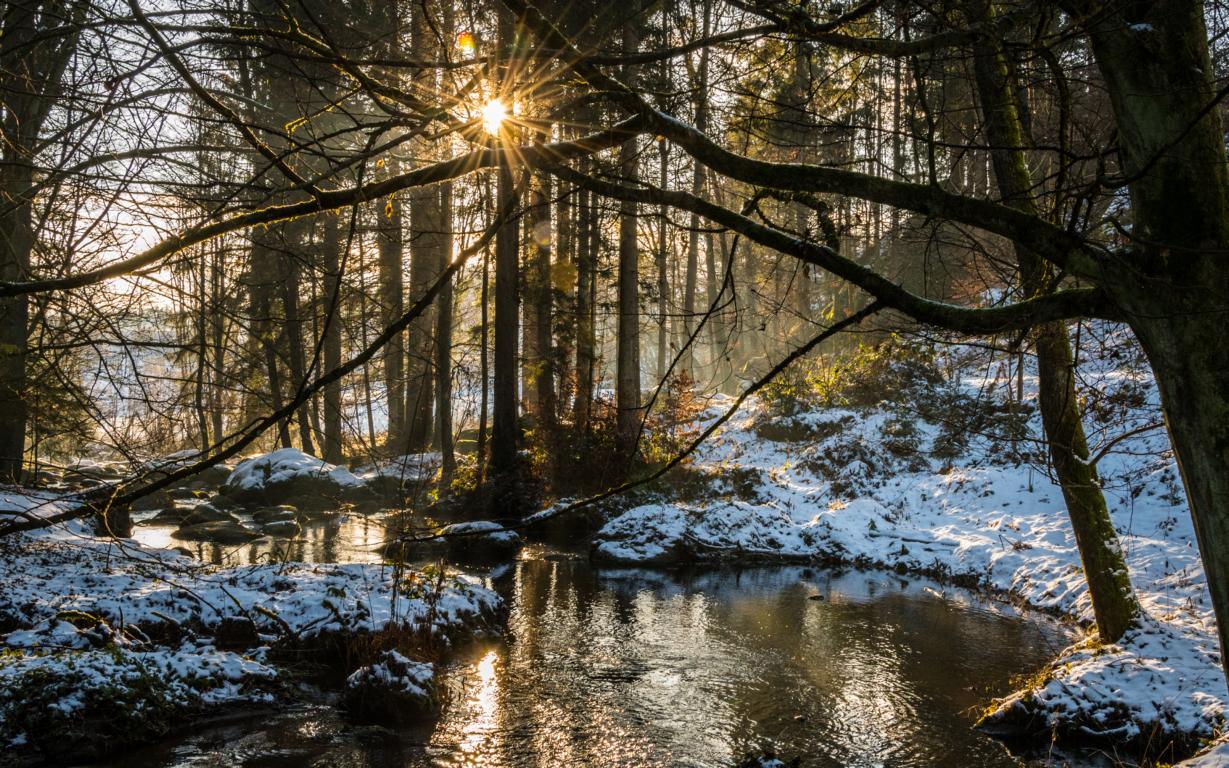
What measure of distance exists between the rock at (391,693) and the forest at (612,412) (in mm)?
44

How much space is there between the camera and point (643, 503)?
1686 centimetres

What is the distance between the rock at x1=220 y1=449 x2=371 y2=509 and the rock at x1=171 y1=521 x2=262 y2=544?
252 cm

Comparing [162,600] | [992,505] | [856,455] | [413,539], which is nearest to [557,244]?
[856,455]

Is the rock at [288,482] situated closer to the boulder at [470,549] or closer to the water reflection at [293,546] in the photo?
the water reflection at [293,546]

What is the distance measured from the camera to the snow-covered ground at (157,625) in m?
5.55

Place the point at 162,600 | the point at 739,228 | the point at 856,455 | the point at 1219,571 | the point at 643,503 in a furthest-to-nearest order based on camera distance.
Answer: the point at 856,455 → the point at 643,503 → the point at 162,600 → the point at 739,228 → the point at 1219,571

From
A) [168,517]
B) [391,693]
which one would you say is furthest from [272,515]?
[391,693]

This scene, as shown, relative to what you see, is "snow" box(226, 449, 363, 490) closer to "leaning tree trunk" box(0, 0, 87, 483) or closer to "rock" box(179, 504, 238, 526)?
"rock" box(179, 504, 238, 526)

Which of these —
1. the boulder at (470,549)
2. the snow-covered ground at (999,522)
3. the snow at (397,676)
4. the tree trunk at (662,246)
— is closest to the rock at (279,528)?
the boulder at (470,549)

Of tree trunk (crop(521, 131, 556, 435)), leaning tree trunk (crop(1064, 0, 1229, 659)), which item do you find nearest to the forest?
leaning tree trunk (crop(1064, 0, 1229, 659))

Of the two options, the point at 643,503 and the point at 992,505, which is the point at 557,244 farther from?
the point at 992,505

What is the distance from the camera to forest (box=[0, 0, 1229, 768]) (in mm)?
2742

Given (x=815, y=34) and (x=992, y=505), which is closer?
(x=815, y=34)

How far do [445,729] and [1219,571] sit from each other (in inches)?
222
